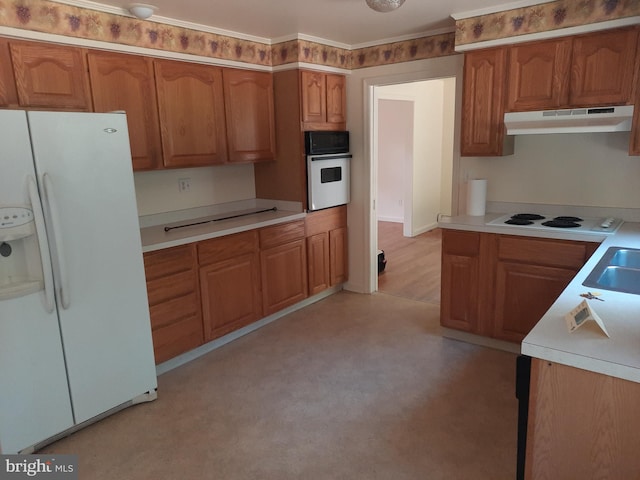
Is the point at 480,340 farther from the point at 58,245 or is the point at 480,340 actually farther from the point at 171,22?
the point at 171,22

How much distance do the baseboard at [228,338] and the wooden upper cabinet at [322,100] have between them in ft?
5.40

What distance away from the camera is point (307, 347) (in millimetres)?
3449

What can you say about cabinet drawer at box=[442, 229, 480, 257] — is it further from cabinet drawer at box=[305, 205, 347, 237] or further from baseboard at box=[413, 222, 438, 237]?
baseboard at box=[413, 222, 438, 237]

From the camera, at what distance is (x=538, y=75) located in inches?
120

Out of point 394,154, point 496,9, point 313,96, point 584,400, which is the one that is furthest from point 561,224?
point 394,154

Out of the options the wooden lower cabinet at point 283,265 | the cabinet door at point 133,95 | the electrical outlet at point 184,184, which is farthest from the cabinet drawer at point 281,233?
the cabinet door at point 133,95

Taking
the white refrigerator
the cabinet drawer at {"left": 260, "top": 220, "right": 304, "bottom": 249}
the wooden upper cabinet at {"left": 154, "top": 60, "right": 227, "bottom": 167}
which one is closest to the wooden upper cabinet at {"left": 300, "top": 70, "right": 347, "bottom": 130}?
the wooden upper cabinet at {"left": 154, "top": 60, "right": 227, "bottom": 167}

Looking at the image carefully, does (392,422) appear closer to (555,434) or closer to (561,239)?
(555,434)

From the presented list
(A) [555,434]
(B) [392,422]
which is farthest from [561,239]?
(A) [555,434]

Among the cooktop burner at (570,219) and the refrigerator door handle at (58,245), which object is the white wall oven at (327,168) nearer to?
the cooktop burner at (570,219)

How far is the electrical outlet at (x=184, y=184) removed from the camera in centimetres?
373

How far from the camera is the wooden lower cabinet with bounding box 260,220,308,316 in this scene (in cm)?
376

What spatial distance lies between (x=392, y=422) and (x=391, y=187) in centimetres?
578

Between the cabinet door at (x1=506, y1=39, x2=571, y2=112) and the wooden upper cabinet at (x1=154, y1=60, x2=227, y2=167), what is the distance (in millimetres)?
2209
